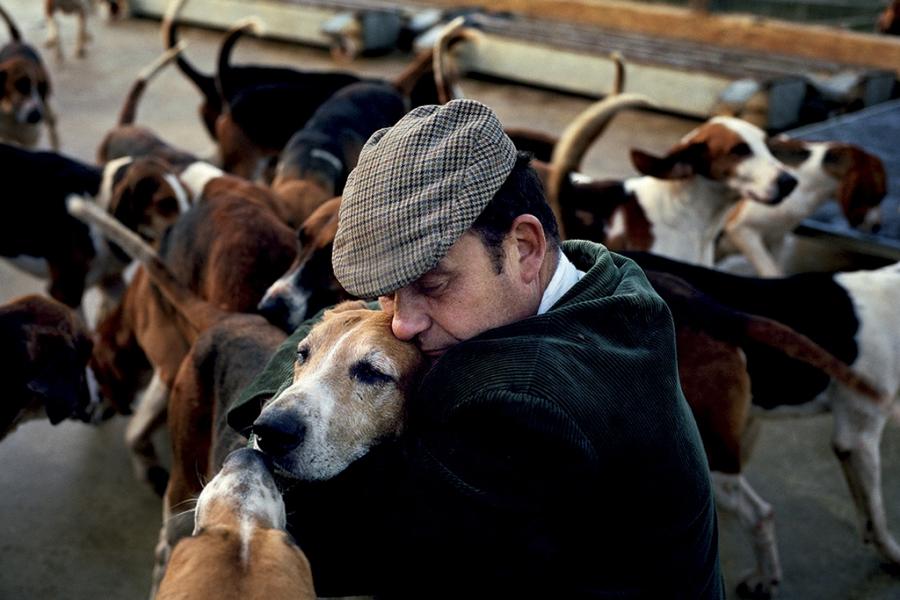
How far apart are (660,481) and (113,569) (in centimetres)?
263

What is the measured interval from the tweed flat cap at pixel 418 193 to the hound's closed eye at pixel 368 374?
0.59ft

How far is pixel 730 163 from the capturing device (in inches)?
186

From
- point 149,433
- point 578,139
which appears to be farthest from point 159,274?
point 578,139

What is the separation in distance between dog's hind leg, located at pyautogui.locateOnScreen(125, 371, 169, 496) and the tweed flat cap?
2.23 metres

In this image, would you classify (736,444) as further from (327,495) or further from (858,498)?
(327,495)

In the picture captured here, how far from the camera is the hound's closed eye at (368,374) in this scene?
77.5 inches

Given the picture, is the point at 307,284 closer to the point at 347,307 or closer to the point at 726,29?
the point at 347,307

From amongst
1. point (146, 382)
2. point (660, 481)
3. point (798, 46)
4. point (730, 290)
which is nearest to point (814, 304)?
point (730, 290)

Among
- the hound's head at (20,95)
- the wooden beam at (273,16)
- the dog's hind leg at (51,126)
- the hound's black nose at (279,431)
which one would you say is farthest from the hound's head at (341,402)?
the wooden beam at (273,16)

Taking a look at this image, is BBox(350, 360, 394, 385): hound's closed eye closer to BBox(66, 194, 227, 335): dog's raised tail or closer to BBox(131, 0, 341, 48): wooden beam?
BBox(66, 194, 227, 335): dog's raised tail

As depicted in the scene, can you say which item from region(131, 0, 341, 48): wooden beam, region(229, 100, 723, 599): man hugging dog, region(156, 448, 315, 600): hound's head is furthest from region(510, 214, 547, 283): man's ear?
region(131, 0, 341, 48): wooden beam

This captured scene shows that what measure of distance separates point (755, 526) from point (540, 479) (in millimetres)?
2224

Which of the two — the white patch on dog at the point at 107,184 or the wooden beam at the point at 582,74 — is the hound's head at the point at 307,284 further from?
the wooden beam at the point at 582,74

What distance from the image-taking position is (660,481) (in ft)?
5.68
